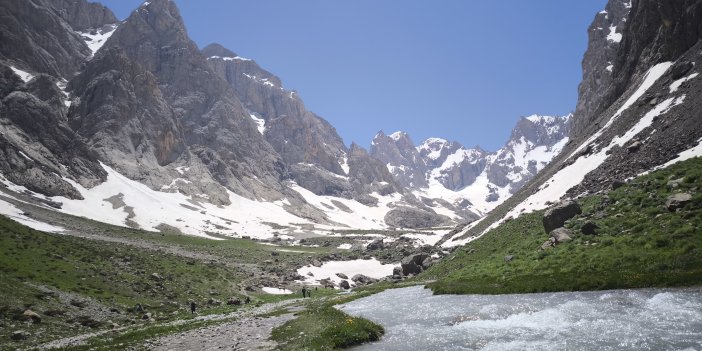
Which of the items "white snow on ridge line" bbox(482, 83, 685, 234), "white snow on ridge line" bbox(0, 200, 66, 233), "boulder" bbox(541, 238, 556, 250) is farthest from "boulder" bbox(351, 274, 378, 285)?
"white snow on ridge line" bbox(0, 200, 66, 233)

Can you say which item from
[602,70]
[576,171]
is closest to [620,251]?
[576,171]

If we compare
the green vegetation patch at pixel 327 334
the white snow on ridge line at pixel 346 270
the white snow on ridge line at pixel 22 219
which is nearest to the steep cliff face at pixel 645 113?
the white snow on ridge line at pixel 346 270

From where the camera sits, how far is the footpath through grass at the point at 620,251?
28.2 m

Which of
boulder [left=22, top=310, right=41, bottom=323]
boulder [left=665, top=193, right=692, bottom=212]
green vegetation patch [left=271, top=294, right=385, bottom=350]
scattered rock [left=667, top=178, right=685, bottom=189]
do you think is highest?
scattered rock [left=667, top=178, right=685, bottom=189]

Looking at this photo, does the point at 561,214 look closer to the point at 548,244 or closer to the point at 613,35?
the point at 548,244

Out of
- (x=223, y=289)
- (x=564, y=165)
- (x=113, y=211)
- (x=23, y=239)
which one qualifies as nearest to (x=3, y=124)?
(x=113, y=211)

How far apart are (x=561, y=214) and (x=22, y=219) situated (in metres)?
125

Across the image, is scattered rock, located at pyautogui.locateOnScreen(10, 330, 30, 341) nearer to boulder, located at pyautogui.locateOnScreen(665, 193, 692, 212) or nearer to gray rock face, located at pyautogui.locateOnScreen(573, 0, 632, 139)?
boulder, located at pyautogui.locateOnScreen(665, 193, 692, 212)

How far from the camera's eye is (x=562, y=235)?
43.5 m

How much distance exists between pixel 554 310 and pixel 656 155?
139ft

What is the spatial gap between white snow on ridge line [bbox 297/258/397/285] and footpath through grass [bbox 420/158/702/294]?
51.4 m

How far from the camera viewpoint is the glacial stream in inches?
730

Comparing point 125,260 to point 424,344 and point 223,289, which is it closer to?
point 223,289

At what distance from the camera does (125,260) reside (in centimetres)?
6869
